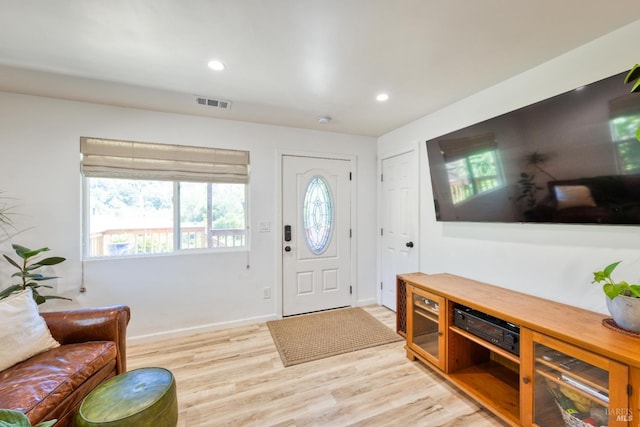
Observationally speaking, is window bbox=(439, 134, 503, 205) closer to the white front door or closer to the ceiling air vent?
the white front door

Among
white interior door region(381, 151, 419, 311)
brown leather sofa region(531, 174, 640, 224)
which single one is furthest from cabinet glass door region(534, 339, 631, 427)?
white interior door region(381, 151, 419, 311)

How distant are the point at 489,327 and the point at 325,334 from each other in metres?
1.60

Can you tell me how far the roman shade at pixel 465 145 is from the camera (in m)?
2.00

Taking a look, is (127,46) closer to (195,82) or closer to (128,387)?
(195,82)

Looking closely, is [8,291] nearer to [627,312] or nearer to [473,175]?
[473,175]

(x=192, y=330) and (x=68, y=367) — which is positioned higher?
(x=68, y=367)

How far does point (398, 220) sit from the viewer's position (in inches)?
130

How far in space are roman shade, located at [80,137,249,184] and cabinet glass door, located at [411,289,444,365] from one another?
220cm

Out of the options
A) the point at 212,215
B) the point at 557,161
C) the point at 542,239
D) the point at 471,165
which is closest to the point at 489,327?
the point at 542,239

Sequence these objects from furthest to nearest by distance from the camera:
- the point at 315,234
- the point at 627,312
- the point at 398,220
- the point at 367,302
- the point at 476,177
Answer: the point at 367,302, the point at 315,234, the point at 398,220, the point at 476,177, the point at 627,312

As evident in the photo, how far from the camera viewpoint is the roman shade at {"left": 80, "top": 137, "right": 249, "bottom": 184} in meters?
2.53

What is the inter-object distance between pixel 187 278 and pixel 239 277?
1.78 feet

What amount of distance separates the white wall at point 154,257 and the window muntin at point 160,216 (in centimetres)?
13

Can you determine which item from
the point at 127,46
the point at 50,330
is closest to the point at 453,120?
the point at 127,46
